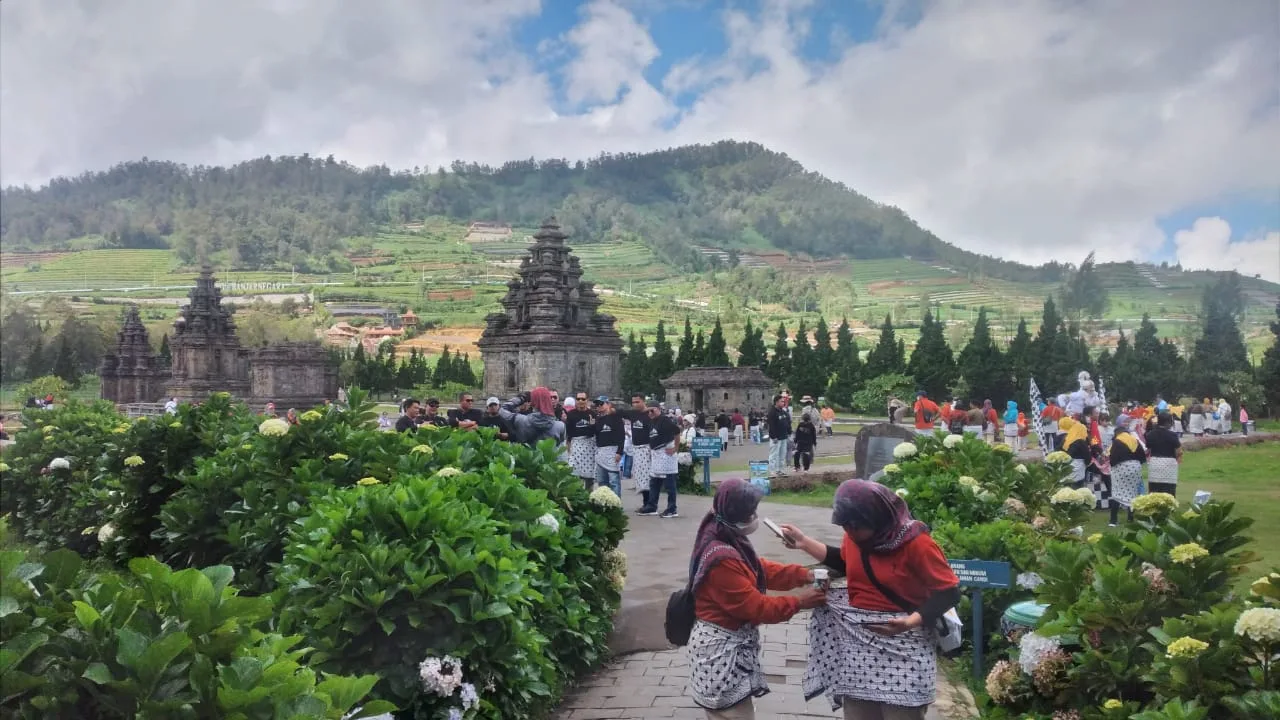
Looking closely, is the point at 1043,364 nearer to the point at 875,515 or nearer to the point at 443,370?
the point at 875,515

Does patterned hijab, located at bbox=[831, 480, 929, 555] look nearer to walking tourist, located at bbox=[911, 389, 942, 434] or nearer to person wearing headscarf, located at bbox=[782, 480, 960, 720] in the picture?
person wearing headscarf, located at bbox=[782, 480, 960, 720]

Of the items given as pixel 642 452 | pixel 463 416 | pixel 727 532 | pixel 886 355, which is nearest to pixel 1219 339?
pixel 727 532

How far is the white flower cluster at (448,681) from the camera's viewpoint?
371 cm

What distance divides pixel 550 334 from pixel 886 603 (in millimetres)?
26446

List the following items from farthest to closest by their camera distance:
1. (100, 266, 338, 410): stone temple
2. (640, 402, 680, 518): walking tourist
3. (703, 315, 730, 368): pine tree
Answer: (703, 315, 730, 368): pine tree, (100, 266, 338, 410): stone temple, (640, 402, 680, 518): walking tourist

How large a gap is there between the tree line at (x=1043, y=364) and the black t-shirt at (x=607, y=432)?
6858 mm

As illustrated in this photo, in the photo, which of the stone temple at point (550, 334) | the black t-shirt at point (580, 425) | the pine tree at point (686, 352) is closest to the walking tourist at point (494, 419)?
the black t-shirt at point (580, 425)

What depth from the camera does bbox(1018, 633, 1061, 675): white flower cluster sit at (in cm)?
362

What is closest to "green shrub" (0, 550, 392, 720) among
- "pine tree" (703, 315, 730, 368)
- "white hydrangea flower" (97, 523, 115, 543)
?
"white hydrangea flower" (97, 523, 115, 543)

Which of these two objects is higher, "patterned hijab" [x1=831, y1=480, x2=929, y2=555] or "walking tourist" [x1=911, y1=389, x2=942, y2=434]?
"patterned hijab" [x1=831, y1=480, x2=929, y2=555]

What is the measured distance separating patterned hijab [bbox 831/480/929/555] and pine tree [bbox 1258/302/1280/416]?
194 inches

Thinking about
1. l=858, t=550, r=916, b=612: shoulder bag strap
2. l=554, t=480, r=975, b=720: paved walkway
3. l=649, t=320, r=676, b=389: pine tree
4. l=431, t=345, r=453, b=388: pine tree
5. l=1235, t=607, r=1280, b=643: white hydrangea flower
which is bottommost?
l=431, t=345, r=453, b=388: pine tree

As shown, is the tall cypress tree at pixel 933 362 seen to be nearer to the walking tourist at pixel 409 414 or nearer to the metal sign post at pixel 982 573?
the walking tourist at pixel 409 414

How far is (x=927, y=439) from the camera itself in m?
9.35
